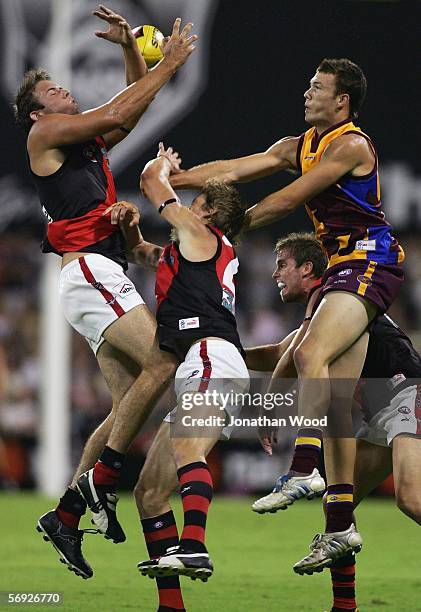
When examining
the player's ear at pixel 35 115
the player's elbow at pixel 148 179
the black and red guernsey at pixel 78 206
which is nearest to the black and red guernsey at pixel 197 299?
the player's elbow at pixel 148 179

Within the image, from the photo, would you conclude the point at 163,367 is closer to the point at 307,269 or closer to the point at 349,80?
the point at 307,269

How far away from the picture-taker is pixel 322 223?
6.58 m

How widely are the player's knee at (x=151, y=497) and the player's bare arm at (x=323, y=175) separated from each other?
1.52 m

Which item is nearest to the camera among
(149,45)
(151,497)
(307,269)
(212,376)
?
(212,376)

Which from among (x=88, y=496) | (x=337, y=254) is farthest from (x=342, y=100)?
(x=88, y=496)

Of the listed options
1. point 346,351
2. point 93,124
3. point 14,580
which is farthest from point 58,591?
point 93,124

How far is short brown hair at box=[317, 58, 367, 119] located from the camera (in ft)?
21.4

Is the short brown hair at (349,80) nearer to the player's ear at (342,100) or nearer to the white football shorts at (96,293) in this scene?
the player's ear at (342,100)

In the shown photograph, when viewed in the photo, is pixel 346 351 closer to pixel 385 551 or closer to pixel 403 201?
pixel 385 551

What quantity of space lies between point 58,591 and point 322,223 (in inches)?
121

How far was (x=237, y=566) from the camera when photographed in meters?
8.99

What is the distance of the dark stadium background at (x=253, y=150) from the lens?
1267 centimetres

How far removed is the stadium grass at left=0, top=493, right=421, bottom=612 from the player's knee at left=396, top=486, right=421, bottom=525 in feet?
3.27

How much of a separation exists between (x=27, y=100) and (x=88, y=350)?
7959 mm
